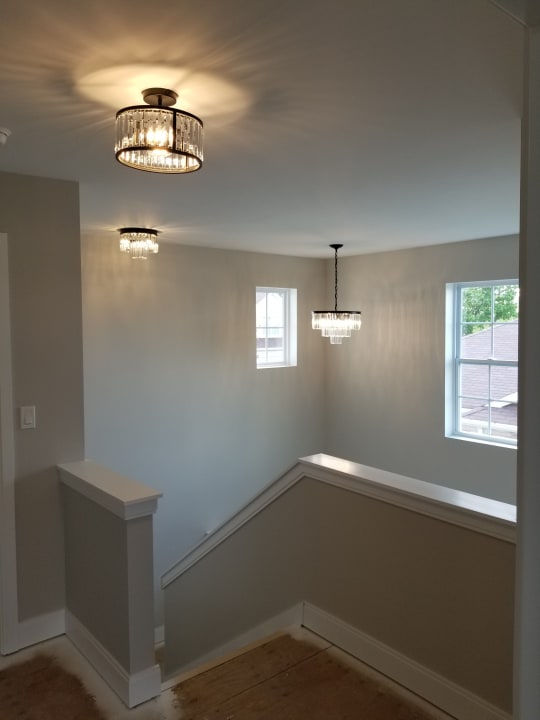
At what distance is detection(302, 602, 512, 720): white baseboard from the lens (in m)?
2.17

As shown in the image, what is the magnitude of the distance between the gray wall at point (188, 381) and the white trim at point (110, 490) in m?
2.02

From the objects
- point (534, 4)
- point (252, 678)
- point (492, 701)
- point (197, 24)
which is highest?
point (197, 24)

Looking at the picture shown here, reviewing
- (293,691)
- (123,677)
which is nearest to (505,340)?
(293,691)

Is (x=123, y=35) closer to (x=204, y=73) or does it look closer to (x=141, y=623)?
(x=204, y=73)

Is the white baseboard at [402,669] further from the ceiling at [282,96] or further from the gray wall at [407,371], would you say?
the gray wall at [407,371]

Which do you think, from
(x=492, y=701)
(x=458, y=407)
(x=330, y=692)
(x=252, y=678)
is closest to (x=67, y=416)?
(x=252, y=678)

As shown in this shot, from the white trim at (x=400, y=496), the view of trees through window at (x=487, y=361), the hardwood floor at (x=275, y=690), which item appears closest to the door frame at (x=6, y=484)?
the hardwood floor at (x=275, y=690)

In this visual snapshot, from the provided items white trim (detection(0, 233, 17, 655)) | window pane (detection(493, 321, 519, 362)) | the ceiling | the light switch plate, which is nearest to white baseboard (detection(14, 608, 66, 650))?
white trim (detection(0, 233, 17, 655))

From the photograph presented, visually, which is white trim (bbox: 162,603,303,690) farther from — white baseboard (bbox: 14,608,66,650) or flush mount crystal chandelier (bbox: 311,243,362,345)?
flush mount crystal chandelier (bbox: 311,243,362,345)

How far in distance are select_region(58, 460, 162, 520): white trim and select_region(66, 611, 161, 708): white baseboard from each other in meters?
0.67

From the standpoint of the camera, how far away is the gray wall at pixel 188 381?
16.0 ft

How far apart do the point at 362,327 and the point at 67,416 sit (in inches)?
154

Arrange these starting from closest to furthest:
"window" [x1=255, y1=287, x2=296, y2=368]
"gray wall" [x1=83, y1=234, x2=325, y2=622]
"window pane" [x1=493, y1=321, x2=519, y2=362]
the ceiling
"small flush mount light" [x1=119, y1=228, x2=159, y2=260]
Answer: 1. the ceiling
2. "small flush mount light" [x1=119, y1=228, x2=159, y2=260]
3. "gray wall" [x1=83, y1=234, x2=325, y2=622]
4. "window pane" [x1=493, y1=321, x2=519, y2=362]
5. "window" [x1=255, y1=287, x2=296, y2=368]

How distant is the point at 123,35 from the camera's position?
4.92 feet
